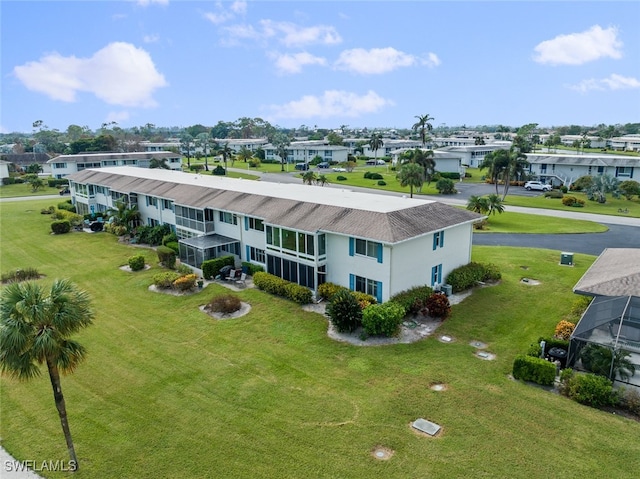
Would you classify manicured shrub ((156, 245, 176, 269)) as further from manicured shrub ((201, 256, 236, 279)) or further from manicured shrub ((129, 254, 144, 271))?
manicured shrub ((201, 256, 236, 279))

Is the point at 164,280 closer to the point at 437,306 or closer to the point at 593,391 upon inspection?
the point at 437,306

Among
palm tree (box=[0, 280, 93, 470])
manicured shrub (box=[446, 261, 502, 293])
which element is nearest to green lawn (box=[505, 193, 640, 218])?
manicured shrub (box=[446, 261, 502, 293])

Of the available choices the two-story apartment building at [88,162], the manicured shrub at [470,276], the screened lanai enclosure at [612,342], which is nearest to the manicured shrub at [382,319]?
the manicured shrub at [470,276]

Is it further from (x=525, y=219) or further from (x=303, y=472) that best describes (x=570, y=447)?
(x=525, y=219)

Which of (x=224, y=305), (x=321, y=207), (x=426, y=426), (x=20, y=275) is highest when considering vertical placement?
(x=321, y=207)

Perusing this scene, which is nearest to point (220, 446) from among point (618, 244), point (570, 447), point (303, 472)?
point (303, 472)

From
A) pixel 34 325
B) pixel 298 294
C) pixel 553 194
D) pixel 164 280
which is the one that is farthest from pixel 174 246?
pixel 553 194
